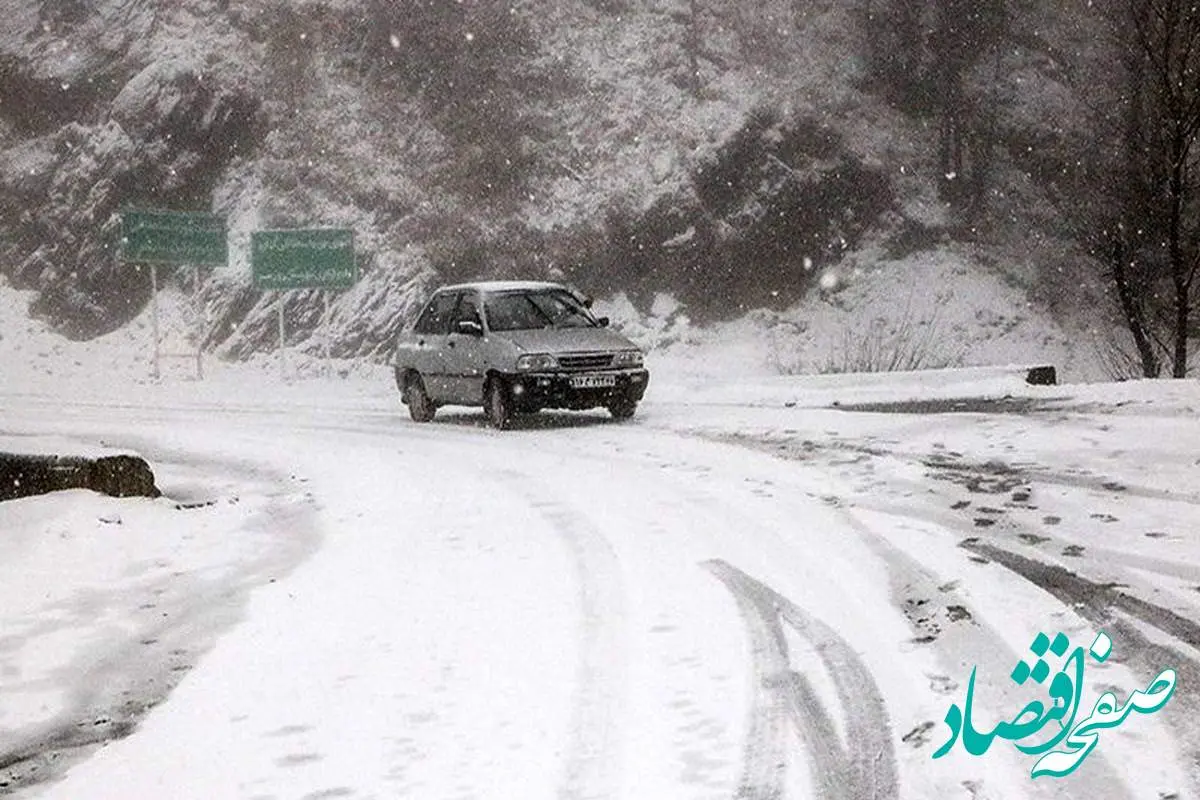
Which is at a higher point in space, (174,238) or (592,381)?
(174,238)

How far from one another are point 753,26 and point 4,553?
28.6 meters

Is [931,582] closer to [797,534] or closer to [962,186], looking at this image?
[797,534]

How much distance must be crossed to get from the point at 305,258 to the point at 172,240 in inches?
136

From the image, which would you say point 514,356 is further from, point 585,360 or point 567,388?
point 585,360

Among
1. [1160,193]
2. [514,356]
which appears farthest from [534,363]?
[1160,193]

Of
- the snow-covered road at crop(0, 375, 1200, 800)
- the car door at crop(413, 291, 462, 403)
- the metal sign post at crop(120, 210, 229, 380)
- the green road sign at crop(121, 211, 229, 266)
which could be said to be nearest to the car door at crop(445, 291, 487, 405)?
the car door at crop(413, 291, 462, 403)

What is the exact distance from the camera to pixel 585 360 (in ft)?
42.5

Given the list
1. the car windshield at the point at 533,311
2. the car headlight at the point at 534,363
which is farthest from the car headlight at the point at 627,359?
the car windshield at the point at 533,311

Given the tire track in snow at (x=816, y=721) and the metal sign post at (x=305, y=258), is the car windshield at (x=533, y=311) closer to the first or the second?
the tire track in snow at (x=816, y=721)

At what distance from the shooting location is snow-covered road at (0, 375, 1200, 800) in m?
3.39

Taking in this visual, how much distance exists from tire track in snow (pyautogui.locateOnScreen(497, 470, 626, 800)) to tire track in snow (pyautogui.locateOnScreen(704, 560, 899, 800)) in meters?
0.45

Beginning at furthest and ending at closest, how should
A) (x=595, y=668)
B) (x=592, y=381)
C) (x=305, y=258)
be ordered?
(x=305, y=258)
(x=592, y=381)
(x=595, y=668)

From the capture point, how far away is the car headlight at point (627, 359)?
13.2m

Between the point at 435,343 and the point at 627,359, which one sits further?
the point at 435,343
